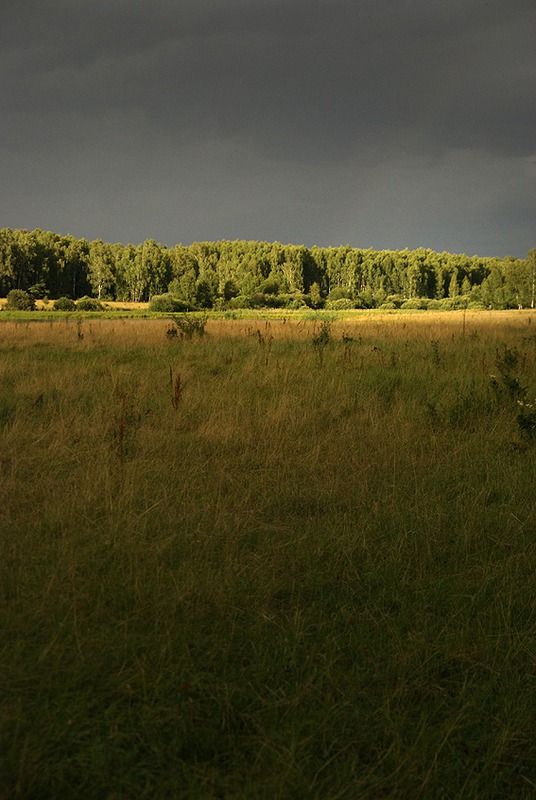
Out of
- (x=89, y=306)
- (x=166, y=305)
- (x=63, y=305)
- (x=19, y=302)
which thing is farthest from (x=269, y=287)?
(x=19, y=302)

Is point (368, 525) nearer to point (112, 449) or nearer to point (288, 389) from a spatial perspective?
point (112, 449)

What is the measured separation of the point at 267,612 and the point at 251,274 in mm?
100813

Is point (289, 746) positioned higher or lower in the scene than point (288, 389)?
lower

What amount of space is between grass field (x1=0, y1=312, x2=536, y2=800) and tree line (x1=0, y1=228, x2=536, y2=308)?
189 feet

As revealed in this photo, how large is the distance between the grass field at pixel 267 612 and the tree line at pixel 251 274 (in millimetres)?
57696

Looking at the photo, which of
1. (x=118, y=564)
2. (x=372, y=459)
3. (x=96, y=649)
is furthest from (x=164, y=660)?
(x=372, y=459)

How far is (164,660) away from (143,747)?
336mm

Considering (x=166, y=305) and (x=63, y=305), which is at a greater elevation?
(x=166, y=305)

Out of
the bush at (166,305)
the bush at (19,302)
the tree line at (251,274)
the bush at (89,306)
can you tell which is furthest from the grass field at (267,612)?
the tree line at (251,274)

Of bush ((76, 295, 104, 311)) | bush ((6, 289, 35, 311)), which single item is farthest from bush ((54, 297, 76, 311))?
bush ((6, 289, 35, 311))

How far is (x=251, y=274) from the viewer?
100062 mm

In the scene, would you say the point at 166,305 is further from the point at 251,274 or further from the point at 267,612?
the point at 267,612

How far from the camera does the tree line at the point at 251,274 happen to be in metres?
77.0

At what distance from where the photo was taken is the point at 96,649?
6.49 feet
